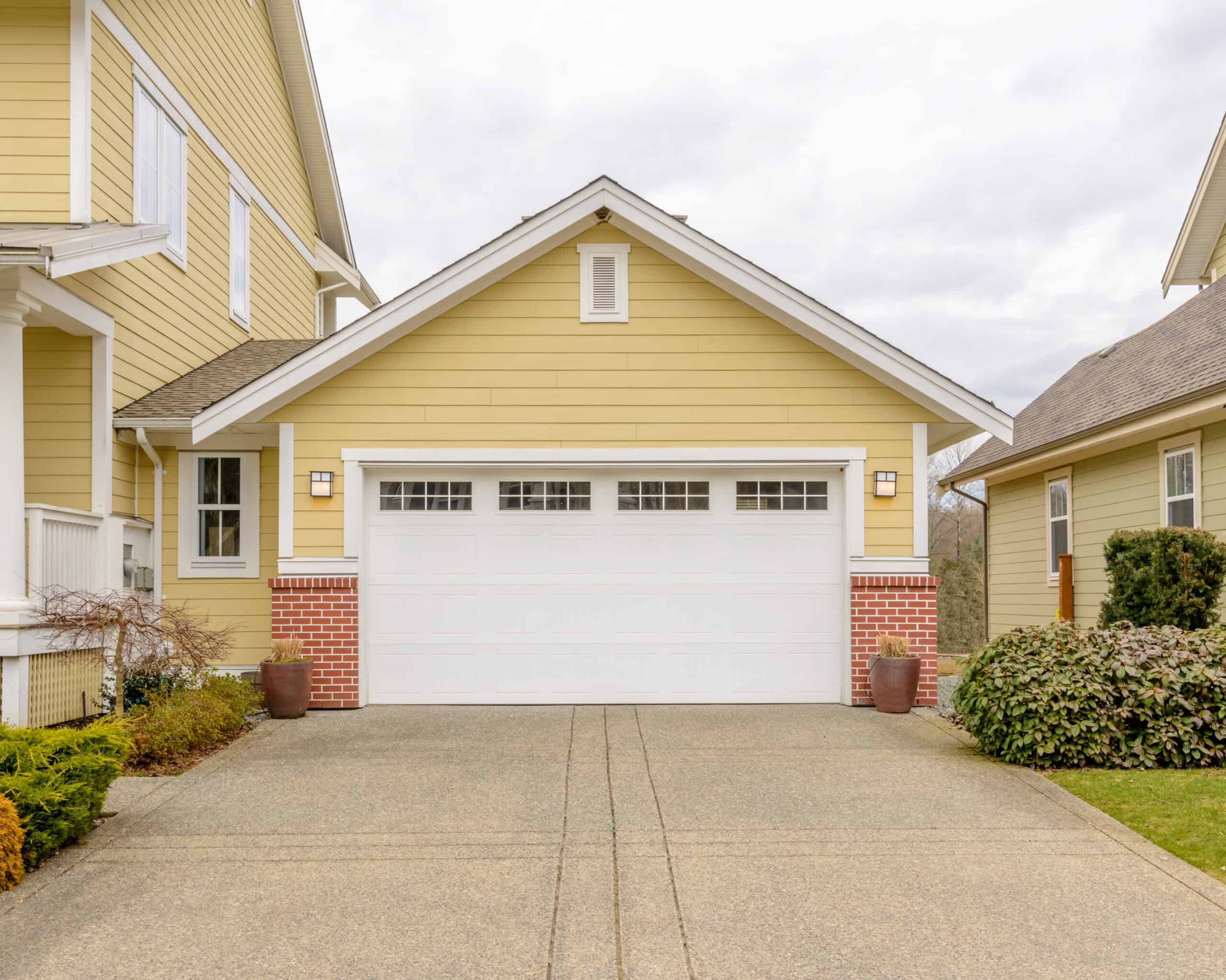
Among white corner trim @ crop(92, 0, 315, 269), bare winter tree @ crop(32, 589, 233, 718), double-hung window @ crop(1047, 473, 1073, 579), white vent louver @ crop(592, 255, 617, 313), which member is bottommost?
bare winter tree @ crop(32, 589, 233, 718)

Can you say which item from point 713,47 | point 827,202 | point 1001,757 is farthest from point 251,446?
point 827,202

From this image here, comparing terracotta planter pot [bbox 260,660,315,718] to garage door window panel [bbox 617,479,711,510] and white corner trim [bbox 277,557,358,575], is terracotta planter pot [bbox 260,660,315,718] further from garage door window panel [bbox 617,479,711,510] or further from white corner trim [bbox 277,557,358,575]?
garage door window panel [bbox 617,479,711,510]

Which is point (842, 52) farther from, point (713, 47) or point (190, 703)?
point (190, 703)

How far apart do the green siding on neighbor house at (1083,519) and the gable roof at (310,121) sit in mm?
12685

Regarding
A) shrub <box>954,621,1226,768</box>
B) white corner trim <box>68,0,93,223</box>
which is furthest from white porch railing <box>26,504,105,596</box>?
shrub <box>954,621,1226,768</box>

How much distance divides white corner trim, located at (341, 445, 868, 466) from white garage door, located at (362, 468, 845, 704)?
0.67 ft

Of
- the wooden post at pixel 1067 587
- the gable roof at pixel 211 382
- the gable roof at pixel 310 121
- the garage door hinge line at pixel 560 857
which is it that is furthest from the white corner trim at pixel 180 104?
the wooden post at pixel 1067 587

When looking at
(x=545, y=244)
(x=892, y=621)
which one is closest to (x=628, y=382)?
(x=545, y=244)

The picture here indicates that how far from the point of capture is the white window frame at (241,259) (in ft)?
47.6

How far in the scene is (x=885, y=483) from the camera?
10711 mm

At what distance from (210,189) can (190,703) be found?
7809mm

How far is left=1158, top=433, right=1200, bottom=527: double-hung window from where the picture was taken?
1204cm

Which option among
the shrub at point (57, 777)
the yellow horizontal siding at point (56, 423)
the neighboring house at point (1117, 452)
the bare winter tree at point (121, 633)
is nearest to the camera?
the shrub at point (57, 777)

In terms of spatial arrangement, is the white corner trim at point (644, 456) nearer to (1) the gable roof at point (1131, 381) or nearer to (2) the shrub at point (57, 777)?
(1) the gable roof at point (1131, 381)
